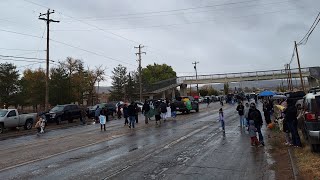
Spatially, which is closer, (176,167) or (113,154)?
(176,167)

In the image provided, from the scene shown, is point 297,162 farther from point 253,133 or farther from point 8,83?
point 8,83

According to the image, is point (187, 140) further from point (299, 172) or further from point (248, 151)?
point (299, 172)

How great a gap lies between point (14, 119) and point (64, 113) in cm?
753

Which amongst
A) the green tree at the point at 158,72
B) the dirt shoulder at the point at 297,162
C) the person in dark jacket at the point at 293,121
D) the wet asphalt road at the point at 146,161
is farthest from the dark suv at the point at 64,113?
the green tree at the point at 158,72

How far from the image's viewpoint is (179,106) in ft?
135

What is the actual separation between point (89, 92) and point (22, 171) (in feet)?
237

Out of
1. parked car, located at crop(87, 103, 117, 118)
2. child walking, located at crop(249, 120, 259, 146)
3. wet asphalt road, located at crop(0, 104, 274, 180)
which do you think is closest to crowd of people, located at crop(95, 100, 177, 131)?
wet asphalt road, located at crop(0, 104, 274, 180)

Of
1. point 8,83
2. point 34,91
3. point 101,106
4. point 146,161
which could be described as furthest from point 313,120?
point 8,83

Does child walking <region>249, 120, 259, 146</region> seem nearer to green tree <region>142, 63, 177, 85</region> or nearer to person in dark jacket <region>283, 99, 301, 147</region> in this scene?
person in dark jacket <region>283, 99, 301, 147</region>

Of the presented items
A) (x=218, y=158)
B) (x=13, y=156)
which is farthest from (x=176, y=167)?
(x=13, y=156)

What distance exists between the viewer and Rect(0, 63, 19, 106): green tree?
197 ft

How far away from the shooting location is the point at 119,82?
9344 centimetres

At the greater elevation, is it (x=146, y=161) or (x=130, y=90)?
(x=130, y=90)

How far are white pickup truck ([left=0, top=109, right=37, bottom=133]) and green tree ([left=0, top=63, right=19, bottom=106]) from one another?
3056 centimetres
